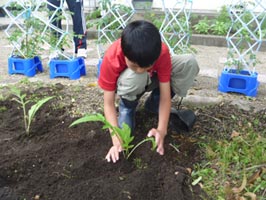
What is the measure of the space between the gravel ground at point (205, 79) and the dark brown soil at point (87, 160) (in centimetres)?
20

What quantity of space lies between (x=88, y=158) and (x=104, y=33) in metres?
1.75

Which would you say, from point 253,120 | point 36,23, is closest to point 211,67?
point 253,120

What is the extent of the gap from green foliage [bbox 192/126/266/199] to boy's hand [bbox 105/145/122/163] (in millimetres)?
410

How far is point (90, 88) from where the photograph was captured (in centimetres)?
308

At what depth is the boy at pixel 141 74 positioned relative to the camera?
64.4 inches

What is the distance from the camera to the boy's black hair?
161cm

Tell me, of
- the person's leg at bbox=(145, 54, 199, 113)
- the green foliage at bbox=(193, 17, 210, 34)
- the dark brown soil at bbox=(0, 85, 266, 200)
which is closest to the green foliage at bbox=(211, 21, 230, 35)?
the dark brown soil at bbox=(0, 85, 266, 200)

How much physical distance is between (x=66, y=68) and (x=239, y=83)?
5.33ft

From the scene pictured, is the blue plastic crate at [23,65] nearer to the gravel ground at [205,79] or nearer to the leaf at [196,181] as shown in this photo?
the gravel ground at [205,79]

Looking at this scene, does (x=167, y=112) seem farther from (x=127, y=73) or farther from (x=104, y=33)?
(x=104, y=33)

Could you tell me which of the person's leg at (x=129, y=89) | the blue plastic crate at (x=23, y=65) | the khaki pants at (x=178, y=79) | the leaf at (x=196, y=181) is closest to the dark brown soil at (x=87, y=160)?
the leaf at (x=196, y=181)

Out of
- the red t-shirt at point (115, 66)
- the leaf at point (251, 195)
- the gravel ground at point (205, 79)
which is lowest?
the gravel ground at point (205, 79)

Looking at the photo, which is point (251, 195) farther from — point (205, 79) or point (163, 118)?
point (205, 79)

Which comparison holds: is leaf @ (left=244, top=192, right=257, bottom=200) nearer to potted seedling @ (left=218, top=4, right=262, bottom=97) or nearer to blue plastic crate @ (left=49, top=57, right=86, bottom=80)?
potted seedling @ (left=218, top=4, right=262, bottom=97)
